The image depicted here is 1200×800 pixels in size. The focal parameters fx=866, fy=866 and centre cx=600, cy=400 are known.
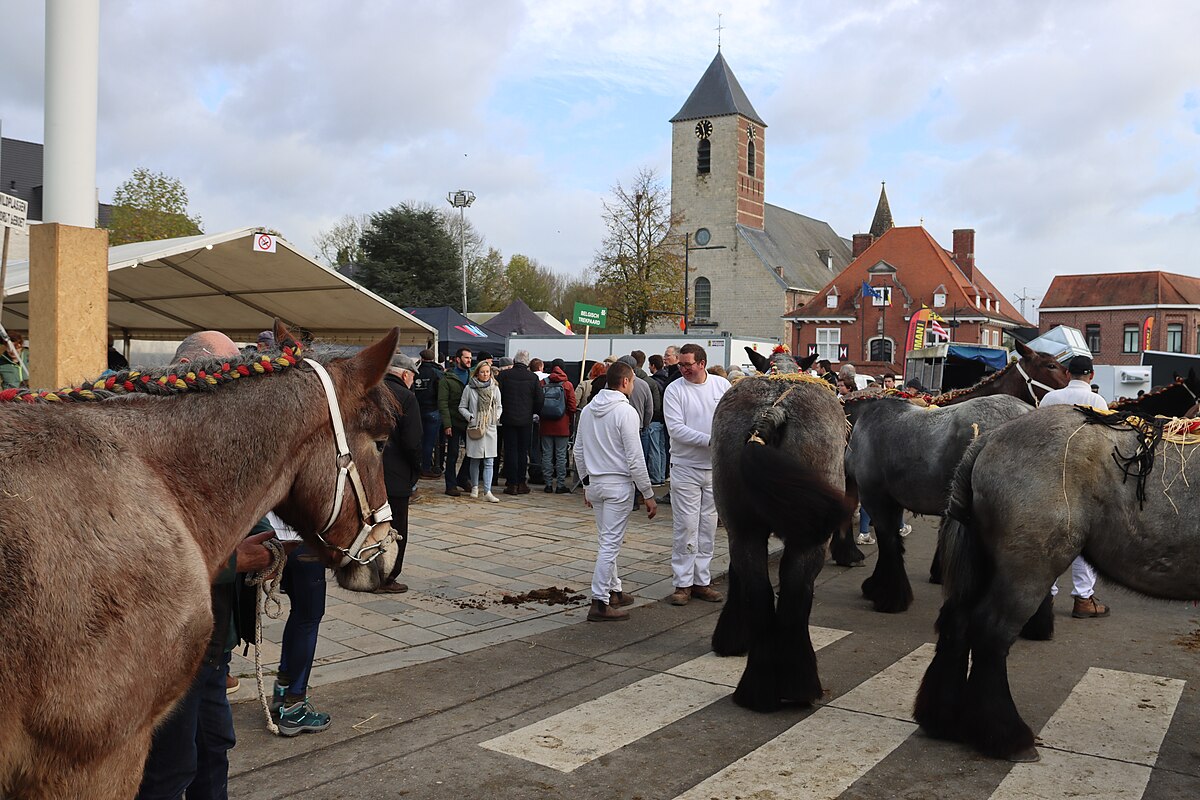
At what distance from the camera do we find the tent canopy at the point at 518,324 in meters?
23.9

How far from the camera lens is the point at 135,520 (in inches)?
78.7

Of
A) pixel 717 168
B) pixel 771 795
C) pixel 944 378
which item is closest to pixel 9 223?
pixel 771 795

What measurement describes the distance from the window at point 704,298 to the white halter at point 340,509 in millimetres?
69937

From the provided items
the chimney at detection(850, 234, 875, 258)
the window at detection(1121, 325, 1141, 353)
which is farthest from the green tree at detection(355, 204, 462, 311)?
the window at detection(1121, 325, 1141, 353)

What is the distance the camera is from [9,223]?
538 centimetres

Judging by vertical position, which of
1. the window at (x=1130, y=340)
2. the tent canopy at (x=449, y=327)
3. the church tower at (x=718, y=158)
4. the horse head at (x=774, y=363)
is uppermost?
the church tower at (x=718, y=158)

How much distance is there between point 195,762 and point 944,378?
22.0 m

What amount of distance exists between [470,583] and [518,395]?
18.4ft

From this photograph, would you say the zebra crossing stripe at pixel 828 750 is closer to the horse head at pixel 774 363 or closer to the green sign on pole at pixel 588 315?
the horse head at pixel 774 363

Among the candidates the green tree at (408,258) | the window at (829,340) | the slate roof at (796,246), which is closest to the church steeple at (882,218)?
the slate roof at (796,246)

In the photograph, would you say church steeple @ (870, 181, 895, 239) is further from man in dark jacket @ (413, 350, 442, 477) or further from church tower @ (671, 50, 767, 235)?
man in dark jacket @ (413, 350, 442, 477)

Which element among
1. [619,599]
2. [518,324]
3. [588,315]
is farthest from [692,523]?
[518,324]

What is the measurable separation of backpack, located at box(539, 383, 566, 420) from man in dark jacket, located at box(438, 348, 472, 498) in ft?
4.21

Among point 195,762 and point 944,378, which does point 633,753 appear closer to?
point 195,762
